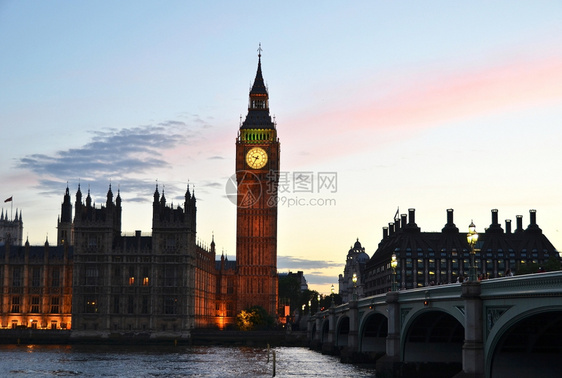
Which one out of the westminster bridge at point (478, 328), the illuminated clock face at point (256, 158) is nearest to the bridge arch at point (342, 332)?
the westminster bridge at point (478, 328)

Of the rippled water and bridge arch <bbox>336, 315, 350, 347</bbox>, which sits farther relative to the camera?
bridge arch <bbox>336, 315, 350, 347</bbox>

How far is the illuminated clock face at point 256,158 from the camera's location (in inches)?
7544

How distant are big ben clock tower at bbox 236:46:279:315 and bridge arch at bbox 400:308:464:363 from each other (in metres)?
120

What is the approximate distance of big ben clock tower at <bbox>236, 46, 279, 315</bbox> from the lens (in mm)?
187375

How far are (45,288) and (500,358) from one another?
426ft

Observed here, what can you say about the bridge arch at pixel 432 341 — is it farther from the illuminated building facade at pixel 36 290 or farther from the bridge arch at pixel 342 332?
the illuminated building facade at pixel 36 290

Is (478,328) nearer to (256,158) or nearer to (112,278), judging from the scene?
(112,278)

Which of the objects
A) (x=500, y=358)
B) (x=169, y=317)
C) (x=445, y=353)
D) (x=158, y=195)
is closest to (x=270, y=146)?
(x=158, y=195)

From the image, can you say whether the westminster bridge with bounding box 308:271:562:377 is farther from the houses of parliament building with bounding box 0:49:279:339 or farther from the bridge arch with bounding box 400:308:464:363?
the houses of parliament building with bounding box 0:49:279:339

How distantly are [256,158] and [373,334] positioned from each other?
103203mm

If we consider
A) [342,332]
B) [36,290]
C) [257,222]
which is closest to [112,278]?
[36,290]

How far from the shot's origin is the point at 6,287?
164250mm

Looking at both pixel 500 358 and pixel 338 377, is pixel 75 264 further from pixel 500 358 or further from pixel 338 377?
pixel 500 358

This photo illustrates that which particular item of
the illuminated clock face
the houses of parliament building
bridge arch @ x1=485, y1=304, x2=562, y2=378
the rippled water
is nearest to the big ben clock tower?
the illuminated clock face
